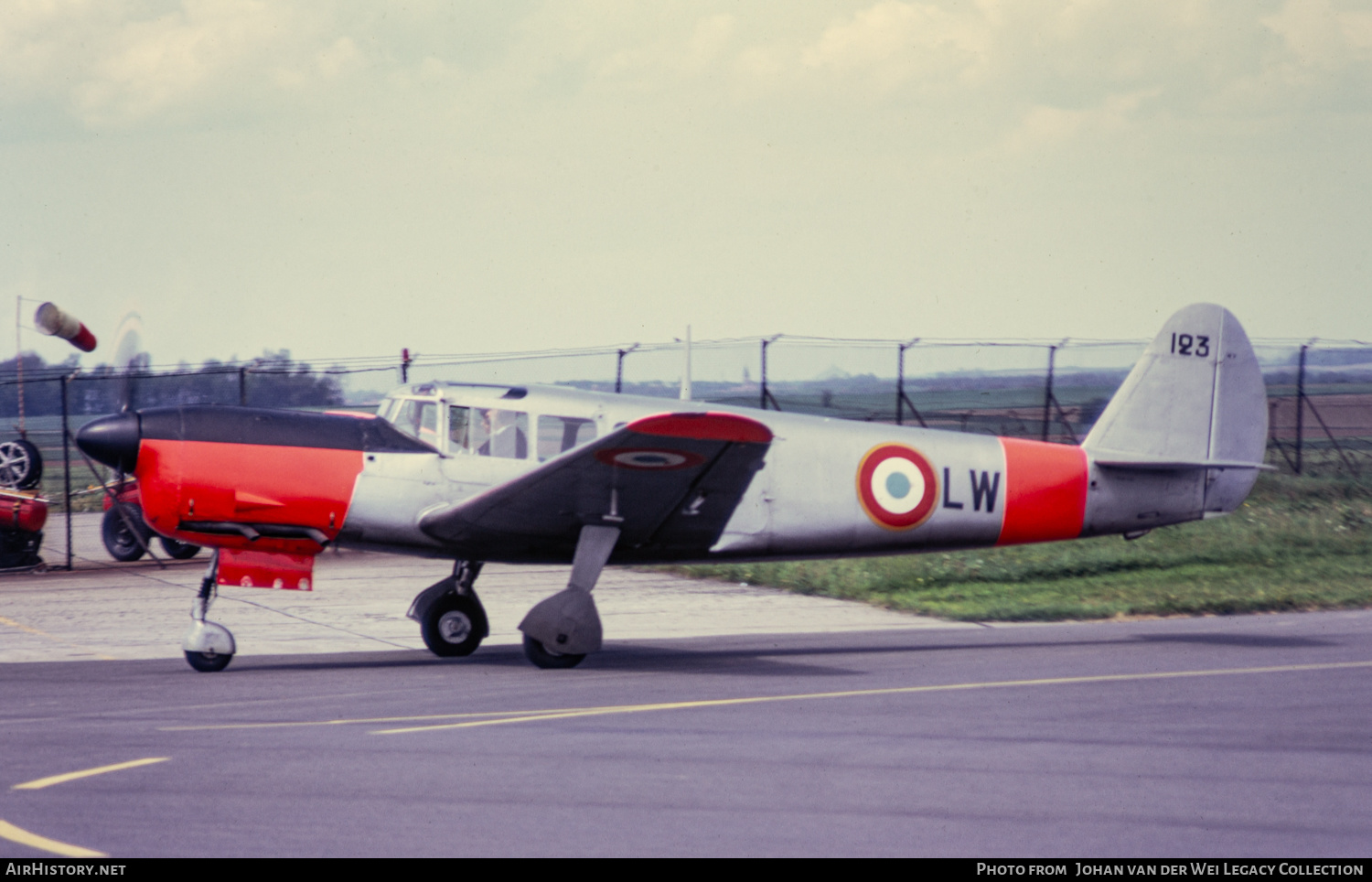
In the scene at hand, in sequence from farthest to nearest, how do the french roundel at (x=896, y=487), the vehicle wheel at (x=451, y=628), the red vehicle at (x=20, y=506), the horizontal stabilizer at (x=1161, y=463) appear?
the red vehicle at (x=20, y=506)
the horizontal stabilizer at (x=1161, y=463)
the french roundel at (x=896, y=487)
the vehicle wheel at (x=451, y=628)

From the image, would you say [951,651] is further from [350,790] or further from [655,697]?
[350,790]

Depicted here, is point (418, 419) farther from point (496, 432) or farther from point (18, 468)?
point (18, 468)

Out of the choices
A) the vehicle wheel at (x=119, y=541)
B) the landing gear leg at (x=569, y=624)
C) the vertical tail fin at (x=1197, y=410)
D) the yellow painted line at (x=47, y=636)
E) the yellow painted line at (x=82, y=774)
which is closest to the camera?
the yellow painted line at (x=82, y=774)

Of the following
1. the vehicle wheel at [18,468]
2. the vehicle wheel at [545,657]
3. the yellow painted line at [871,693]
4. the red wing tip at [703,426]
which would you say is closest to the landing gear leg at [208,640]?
the vehicle wheel at [545,657]

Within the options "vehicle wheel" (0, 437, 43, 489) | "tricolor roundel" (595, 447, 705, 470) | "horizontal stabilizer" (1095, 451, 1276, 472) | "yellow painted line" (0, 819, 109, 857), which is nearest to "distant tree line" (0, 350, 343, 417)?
"vehicle wheel" (0, 437, 43, 489)

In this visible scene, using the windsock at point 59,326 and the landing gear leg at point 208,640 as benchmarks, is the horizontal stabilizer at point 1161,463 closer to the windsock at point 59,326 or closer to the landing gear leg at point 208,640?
the landing gear leg at point 208,640

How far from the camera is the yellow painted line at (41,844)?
5238 millimetres

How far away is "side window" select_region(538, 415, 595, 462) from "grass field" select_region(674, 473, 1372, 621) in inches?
207

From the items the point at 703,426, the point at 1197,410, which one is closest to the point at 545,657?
the point at 703,426

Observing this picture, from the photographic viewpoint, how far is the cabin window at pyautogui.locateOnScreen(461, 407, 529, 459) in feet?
35.9

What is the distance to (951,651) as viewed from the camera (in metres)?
11.6

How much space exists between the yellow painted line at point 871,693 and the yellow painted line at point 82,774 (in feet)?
4.15
